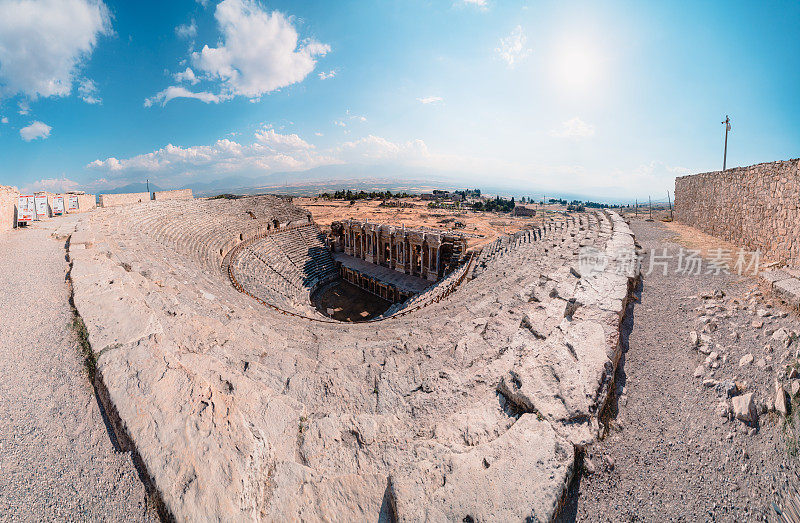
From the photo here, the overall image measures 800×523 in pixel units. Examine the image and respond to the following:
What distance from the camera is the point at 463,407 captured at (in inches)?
188

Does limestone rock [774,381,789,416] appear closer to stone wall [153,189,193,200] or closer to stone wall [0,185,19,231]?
stone wall [0,185,19,231]

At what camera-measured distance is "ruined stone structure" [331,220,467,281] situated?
23953mm

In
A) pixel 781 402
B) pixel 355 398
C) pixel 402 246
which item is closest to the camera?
pixel 781 402

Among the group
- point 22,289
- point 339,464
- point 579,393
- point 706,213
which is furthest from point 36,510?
point 706,213

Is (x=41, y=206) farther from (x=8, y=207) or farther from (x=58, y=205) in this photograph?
(x=8, y=207)

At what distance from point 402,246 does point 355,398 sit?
22.0 meters

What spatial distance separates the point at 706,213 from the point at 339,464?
2517 cm

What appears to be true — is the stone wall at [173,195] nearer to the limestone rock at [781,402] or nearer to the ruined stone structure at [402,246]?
the ruined stone structure at [402,246]

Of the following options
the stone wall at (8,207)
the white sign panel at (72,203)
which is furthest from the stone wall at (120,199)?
the stone wall at (8,207)

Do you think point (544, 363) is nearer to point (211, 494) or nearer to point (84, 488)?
point (211, 494)

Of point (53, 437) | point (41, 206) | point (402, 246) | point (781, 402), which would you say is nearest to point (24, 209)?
point (41, 206)

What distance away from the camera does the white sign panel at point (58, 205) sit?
2228 cm

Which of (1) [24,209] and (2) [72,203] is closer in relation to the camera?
(1) [24,209]

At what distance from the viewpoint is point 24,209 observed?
16.7 metres
